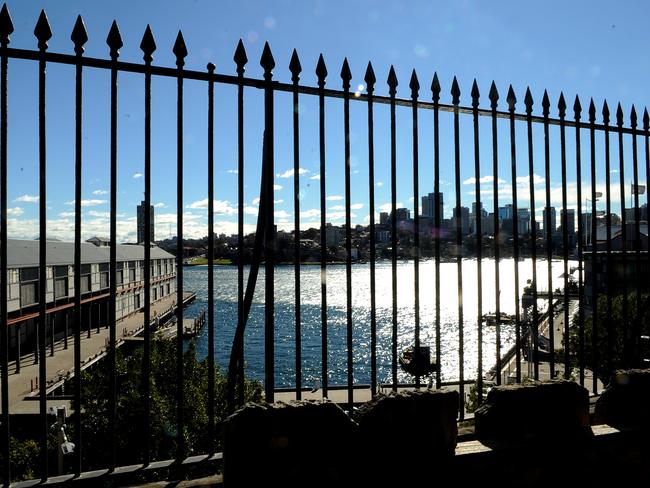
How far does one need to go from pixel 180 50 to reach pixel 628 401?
4.57 meters

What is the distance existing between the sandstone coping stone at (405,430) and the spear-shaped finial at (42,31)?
10.5 ft

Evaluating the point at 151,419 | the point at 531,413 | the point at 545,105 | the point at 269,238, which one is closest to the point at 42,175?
the point at 269,238

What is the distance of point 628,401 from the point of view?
4434 mm

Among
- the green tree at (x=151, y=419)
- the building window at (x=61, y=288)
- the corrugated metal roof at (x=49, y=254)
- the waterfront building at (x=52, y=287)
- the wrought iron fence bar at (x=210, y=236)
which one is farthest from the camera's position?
the building window at (x=61, y=288)

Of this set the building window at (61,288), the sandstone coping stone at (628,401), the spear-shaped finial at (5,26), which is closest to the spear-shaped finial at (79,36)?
the spear-shaped finial at (5,26)

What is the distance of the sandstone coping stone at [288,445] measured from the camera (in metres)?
3.02

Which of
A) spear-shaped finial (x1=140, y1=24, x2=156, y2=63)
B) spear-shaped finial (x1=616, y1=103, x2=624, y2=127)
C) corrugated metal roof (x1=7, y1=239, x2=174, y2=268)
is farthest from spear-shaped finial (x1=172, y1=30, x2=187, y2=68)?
corrugated metal roof (x1=7, y1=239, x2=174, y2=268)

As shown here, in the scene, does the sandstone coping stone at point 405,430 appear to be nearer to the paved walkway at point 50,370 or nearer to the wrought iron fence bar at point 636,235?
the wrought iron fence bar at point 636,235

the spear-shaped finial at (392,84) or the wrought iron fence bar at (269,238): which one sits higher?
the spear-shaped finial at (392,84)

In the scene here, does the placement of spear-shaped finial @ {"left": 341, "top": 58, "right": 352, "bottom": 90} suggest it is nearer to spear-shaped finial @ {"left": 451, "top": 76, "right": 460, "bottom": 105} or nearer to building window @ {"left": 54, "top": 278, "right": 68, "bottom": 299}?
spear-shaped finial @ {"left": 451, "top": 76, "right": 460, "bottom": 105}

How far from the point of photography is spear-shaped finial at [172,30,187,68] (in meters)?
3.76

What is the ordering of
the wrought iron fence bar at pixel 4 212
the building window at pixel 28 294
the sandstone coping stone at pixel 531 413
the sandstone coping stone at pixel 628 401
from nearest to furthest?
1. the wrought iron fence bar at pixel 4 212
2. the sandstone coping stone at pixel 531 413
3. the sandstone coping stone at pixel 628 401
4. the building window at pixel 28 294

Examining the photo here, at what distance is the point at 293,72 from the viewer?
418 cm

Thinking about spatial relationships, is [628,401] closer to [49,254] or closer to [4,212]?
[4,212]
